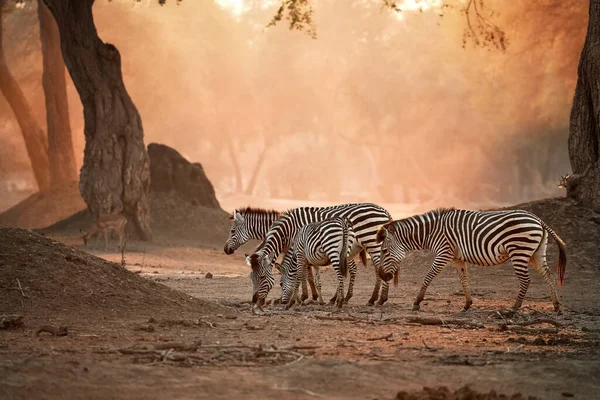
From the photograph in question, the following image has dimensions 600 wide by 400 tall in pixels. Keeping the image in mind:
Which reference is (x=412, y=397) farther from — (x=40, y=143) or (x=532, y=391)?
(x=40, y=143)

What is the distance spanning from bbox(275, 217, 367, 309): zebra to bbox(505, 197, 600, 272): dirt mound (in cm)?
684

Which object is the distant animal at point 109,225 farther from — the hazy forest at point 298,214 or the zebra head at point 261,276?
the zebra head at point 261,276

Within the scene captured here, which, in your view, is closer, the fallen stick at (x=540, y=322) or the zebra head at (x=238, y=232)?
the fallen stick at (x=540, y=322)

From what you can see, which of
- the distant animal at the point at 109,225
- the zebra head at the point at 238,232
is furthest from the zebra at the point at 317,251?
the distant animal at the point at 109,225

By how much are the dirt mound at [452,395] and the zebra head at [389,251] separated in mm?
7749

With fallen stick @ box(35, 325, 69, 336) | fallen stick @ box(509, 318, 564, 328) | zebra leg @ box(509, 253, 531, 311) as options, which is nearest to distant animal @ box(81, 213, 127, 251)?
zebra leg @ box(509, 253, 531, 311)

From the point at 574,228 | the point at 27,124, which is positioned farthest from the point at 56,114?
the point at 574,228

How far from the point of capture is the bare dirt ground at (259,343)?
754cm

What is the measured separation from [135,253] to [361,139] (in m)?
45.0

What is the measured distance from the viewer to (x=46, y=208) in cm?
3384

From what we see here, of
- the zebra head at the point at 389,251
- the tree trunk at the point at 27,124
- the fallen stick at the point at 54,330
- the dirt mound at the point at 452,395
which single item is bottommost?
the fallen stick at the point at 54,330

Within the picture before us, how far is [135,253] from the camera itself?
25.6m

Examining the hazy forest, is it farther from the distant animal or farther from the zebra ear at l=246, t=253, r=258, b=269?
the zebra ear at l=246, t=253, r=258, b=269

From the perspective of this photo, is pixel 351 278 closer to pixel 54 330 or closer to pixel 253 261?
pixel 253 261
